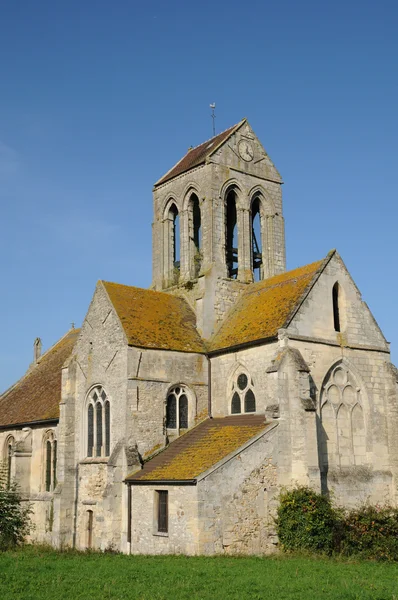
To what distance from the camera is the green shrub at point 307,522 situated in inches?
798

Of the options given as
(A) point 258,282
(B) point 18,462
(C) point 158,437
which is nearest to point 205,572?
(C) point 158,437

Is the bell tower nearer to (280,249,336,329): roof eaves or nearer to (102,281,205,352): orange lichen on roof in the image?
(102,281,205,352): orange lichen on roof

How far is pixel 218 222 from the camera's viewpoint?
97.9ft

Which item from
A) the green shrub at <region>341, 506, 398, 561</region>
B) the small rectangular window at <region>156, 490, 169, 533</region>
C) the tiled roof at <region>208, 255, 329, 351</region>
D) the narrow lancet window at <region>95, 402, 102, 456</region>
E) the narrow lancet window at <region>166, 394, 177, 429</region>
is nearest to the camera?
the green shrub at <region>341, 506, 398, 561</region>

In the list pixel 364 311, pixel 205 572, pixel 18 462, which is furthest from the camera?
pixel 18 462

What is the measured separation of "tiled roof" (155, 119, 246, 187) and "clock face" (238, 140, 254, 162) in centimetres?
78

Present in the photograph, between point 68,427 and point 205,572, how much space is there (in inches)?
493

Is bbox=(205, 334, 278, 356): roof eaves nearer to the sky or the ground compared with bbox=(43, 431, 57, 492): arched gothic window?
nearer to the sky

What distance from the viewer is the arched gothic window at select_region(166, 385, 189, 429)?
83.3 ft

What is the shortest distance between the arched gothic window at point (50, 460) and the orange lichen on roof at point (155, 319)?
25.6 feet

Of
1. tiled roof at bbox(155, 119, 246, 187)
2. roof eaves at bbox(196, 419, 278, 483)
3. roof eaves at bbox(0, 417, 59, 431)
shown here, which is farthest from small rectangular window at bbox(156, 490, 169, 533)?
tiled roof at bbox(155, 119, 246, 187)

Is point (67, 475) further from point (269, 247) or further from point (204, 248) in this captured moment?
point (269, 247)

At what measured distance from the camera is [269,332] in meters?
23.8

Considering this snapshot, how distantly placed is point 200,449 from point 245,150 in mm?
15347
